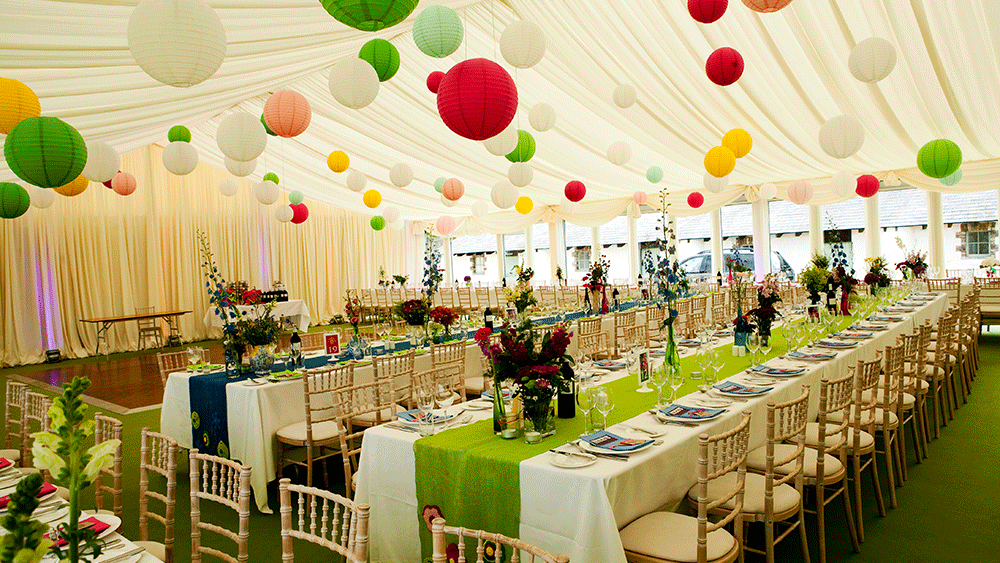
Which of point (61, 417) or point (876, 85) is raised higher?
point (876, 85)

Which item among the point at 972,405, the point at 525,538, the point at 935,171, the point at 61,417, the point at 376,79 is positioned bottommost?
the point at 972,405

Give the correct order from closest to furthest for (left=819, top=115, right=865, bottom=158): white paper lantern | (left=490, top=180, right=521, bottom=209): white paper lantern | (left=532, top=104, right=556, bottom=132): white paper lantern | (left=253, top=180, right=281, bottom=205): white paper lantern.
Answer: (left=819, top=115, right=865, bottom=158): white paper lantern → (left=532, top=104, right=556, bottom=132): white paper lantern → (left=490, top=180, right=521, bottom=209): white paper lantern → (left=253, top=180, right=281, bottom=205): white paper lantern

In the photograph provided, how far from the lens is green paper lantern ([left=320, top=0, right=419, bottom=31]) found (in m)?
2.69

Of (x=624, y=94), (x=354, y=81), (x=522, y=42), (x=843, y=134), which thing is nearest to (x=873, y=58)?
(x=843, y=134)

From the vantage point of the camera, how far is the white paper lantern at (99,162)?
20.4 feet

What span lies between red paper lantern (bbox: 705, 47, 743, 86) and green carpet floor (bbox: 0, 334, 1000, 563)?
3.11 meters

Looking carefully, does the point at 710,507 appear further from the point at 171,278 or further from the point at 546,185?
the point at 171,278

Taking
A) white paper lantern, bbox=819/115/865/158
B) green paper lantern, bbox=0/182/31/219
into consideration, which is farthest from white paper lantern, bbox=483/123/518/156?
green paper lantern, bbox=0/182/31/219

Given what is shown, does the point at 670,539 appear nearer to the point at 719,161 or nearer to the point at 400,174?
the point at 719,161

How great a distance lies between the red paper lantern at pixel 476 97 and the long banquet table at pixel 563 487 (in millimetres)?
1661

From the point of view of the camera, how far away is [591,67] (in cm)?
727

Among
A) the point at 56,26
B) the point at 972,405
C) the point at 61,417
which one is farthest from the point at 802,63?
the point at 61,417

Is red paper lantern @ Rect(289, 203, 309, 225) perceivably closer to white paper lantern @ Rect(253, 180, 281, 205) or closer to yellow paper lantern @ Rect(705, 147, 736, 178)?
white paper lantern @ Rect(253, 180, 281, 205)

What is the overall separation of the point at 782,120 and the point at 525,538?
7.70 metres
